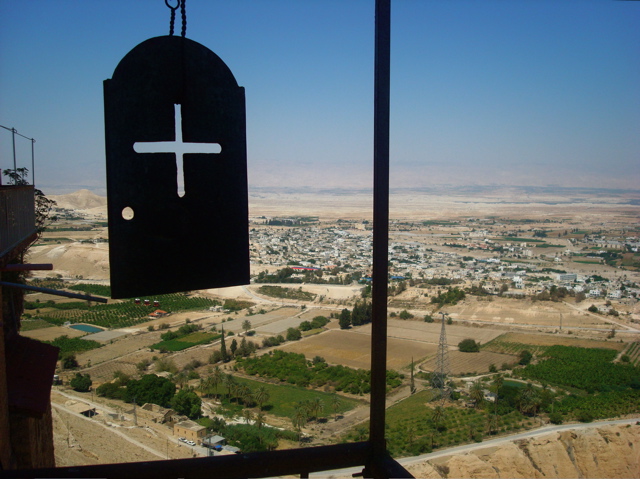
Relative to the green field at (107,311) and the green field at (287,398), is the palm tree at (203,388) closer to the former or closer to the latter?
the green field at (287,398)

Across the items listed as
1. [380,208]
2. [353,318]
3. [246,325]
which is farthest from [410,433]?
[380,208]

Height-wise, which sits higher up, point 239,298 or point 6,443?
point 6,443

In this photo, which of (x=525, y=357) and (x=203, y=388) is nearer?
(x=203, y=388)

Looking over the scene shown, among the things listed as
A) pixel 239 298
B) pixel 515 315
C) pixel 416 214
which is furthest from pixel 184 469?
pixel 416 214

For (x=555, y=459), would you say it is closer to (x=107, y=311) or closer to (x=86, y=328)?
(x=86, y=328)

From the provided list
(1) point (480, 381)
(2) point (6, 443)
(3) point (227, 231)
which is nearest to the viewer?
(3) point (227, 231)

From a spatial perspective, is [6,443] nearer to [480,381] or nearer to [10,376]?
[10,376]
